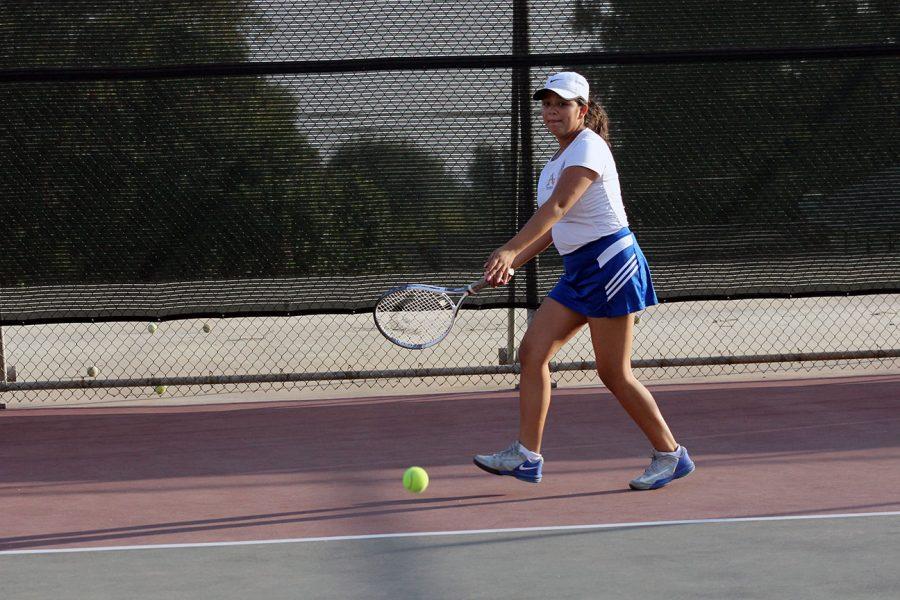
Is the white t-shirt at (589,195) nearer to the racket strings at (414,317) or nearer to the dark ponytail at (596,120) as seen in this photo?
the dark ponytail at (596,120)

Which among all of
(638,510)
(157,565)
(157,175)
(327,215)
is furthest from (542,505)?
(157,175)

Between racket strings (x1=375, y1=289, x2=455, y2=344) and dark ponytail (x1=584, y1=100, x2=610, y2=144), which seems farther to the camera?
racket strings (x1=375, y1=289, x2=455, y2=344)

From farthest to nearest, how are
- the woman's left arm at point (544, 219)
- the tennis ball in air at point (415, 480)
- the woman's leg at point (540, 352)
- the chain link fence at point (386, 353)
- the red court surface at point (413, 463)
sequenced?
1. the chain link fence at point (386, 353)
2. the tennis ball in air at point (415, 480)
3. the woman's leg at point (540, 352)
4. the red court surface at point (413, 463)
5. the woman's left arm at point (544, 219)

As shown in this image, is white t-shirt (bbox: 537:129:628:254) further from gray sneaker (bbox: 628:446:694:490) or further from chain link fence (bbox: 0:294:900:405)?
chain link fence (bbox: 0:294:900:405)

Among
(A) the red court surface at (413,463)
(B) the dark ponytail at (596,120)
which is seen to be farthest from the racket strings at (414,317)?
(B) the dark ponytail at (596,120)

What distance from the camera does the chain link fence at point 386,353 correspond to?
728 cm

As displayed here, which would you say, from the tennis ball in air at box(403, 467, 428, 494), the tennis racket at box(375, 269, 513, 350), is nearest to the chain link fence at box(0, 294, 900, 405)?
the tennis racket at box(375, 269, 513, 350)

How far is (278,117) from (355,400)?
1.66m

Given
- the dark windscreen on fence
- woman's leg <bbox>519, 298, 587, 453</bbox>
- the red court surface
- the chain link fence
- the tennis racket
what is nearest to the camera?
the red court surface

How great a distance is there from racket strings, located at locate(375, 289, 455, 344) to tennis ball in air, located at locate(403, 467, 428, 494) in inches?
25.3

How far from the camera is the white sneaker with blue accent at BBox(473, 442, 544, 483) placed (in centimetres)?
484

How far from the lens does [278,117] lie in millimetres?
6832

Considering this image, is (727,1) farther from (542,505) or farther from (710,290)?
(542,505)

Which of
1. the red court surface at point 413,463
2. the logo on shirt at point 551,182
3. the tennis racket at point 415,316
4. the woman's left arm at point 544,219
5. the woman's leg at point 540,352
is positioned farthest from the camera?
the tennis racket at point 415,316
